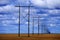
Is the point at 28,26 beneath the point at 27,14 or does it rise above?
beneath

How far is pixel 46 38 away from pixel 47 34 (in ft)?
0.42

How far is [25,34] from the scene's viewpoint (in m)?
4.68

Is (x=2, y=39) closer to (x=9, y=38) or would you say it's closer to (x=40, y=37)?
(x=9, y=38)

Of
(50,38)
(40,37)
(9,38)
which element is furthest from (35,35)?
(9,38)

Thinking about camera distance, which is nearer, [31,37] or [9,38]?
[31,37]

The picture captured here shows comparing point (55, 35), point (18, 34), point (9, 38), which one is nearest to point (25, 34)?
point (18, 34)

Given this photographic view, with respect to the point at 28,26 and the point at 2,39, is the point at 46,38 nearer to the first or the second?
the point at 28,26

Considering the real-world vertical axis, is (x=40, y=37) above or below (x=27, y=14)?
below

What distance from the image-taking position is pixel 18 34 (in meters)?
4.73

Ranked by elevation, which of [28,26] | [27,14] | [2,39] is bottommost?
[2,39]

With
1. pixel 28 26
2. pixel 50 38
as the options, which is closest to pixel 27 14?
pixel 28 26

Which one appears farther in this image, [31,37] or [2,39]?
[2,39]

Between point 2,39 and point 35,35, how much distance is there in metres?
1.04

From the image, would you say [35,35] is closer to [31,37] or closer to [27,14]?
[31,37]
